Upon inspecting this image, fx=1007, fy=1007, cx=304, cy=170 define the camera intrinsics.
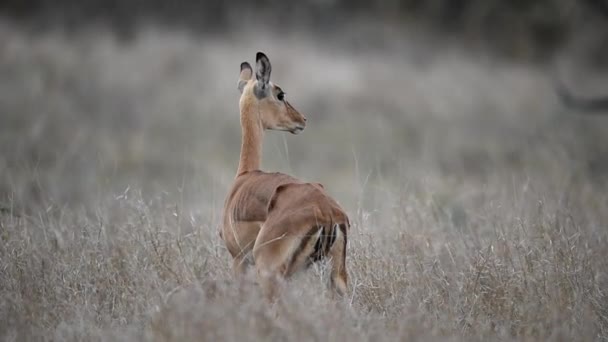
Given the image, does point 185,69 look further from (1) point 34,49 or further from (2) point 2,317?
(2) point 2,317

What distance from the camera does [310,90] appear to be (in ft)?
61.1

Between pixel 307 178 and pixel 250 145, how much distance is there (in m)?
7.54

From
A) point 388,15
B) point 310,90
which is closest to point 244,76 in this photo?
point 310,90

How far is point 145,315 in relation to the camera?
638 centimetres

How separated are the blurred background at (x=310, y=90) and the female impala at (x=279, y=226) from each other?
3.29 meters

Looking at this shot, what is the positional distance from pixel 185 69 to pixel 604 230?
1211 centimetres

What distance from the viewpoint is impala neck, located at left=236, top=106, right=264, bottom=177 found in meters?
7.36

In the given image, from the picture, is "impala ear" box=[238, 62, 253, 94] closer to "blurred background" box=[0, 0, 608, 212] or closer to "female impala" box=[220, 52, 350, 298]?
"female impala" box=[220, 52, 350, 298]

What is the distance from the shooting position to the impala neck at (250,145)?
736 cm

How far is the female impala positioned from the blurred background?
130 inches

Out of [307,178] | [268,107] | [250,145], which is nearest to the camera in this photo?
[250,145]

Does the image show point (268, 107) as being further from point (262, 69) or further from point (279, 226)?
point (279, 226)

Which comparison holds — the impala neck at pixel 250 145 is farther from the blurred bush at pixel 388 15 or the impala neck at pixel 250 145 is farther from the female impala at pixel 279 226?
the blurred bush at pixel 388 15

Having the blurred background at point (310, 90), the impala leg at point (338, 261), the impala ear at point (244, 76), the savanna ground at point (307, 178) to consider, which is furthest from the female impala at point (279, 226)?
the blurred background at point (310, 90)
